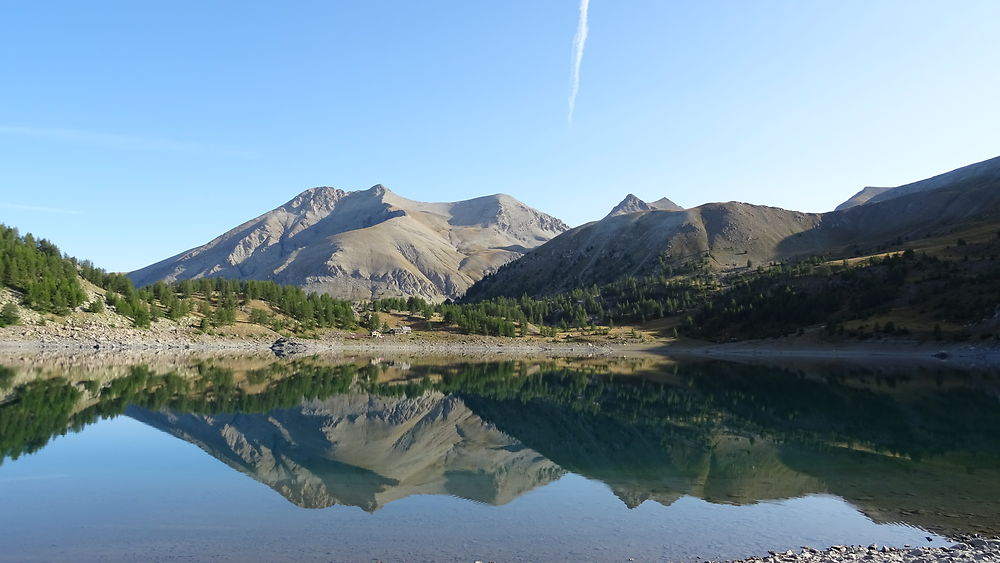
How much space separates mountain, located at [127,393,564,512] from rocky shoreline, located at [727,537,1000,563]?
10.3 metres

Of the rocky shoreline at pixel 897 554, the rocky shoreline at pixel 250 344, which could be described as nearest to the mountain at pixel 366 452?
the rocky shoreline at pixel 897 554

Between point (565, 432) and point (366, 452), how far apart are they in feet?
46.2

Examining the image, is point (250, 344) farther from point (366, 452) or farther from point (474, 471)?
point (474, 471)

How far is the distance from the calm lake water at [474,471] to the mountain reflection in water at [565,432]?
21 cm

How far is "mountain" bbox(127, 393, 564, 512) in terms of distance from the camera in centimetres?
2403

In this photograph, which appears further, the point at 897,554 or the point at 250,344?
the point at 250,344

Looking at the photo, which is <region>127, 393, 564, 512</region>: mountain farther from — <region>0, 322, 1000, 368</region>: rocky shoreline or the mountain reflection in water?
<region>0, 322, 1000, 368</region>: rocky shoreline

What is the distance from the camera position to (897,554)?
1593 cm

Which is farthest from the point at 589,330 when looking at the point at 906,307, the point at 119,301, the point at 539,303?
the point at 119,301

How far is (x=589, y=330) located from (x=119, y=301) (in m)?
106

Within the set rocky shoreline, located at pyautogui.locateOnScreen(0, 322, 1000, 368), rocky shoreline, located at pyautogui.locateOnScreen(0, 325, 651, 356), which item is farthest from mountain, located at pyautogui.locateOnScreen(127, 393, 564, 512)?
rocky shoreline, located at pyautogui.locateOnScreen(0, 322, 1000, 368)

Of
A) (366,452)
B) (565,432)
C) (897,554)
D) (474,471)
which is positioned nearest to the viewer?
(897,554)

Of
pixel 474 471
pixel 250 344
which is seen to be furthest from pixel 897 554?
pixel 250 344

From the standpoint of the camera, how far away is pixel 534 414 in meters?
47.4
